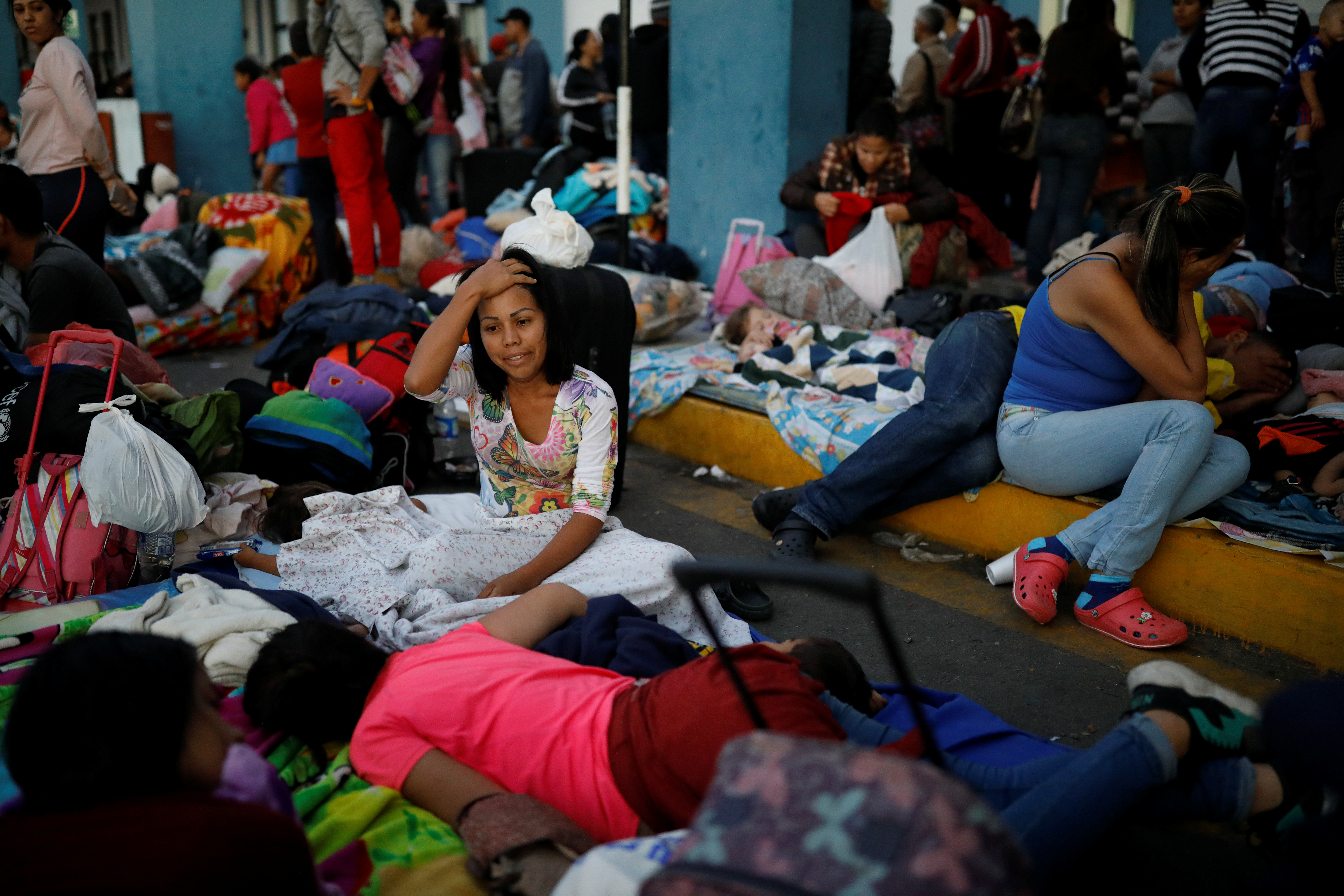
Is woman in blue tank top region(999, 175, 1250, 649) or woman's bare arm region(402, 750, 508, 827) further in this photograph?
woman in blue tank top region(999, 175, 1250, 649)

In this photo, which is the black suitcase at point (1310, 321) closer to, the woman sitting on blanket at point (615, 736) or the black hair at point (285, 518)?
the woman sitting on blanket at point (615, 736)

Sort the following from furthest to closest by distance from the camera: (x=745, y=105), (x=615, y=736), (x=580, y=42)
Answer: (x=580, y=42) < (x=745, y=105) < (x=615, y=736)

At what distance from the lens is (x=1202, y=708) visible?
6.32 feet

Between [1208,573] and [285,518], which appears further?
[285,518]

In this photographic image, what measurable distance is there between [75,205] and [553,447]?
342 centimetres

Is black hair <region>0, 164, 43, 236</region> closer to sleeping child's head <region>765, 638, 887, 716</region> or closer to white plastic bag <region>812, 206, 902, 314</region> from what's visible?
sleeping child's head <region>765, 638, 887, 716</region>

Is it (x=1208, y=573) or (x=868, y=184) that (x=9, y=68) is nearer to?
(x=868, y=184)

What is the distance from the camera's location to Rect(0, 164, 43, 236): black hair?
3709 millimetres

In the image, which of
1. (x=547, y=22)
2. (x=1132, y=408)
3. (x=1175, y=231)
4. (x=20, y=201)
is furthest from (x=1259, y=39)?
(x=547, y=22)

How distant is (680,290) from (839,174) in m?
1.10

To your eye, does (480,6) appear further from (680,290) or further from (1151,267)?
(1151,267)

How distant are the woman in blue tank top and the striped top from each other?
3.09 meters

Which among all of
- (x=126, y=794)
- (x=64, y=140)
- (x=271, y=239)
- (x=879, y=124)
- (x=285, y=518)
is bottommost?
(x=285, y=518)

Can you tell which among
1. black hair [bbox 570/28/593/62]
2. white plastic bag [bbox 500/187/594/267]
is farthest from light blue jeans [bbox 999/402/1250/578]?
black hair [bbox 570/28/593/62]
